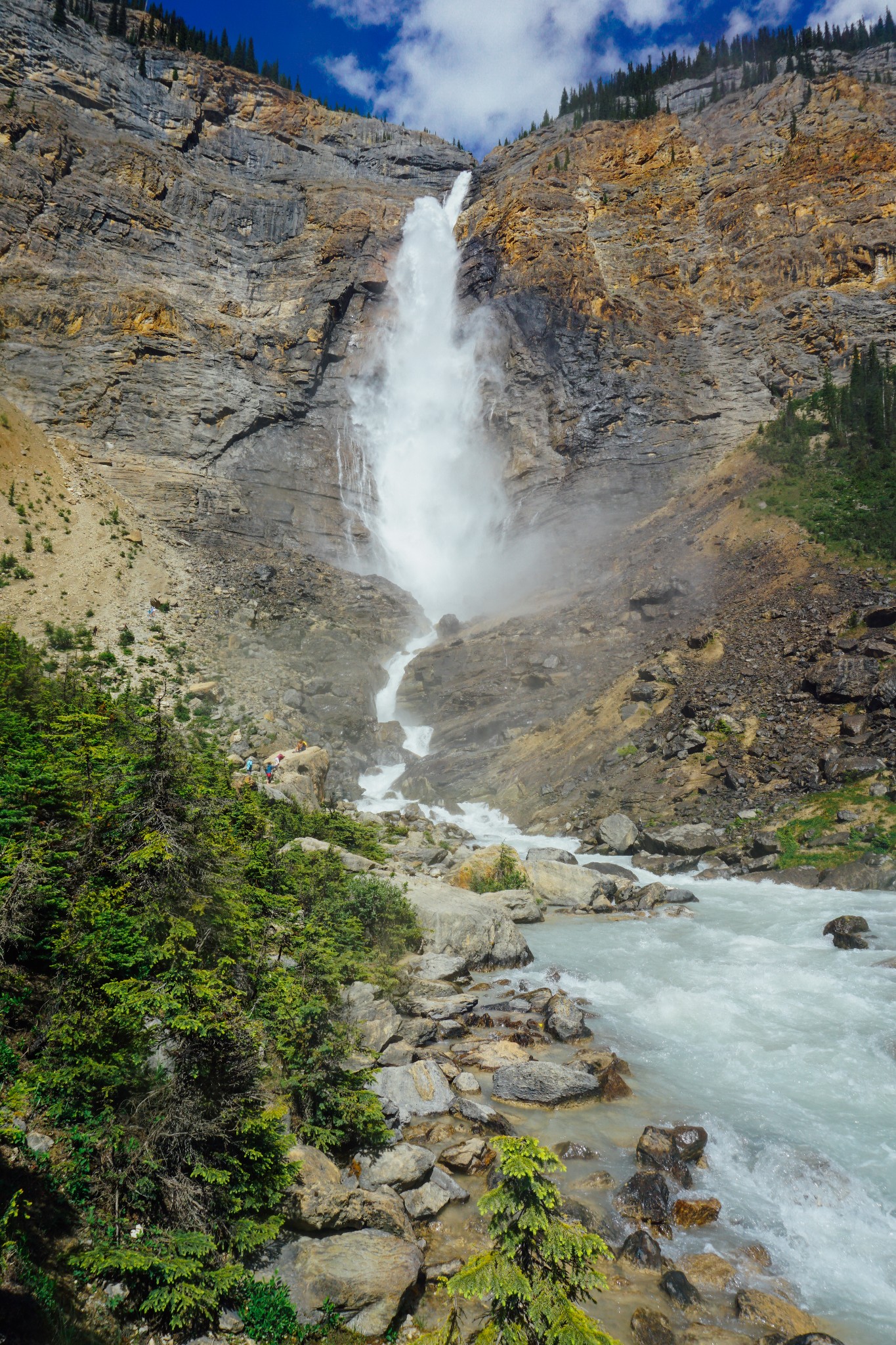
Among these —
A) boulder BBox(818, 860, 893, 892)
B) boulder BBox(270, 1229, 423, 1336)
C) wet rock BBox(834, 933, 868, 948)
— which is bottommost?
boulder BBox(818, 860, 893, 892)

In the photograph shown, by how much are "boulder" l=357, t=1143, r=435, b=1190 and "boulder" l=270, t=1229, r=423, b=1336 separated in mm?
986

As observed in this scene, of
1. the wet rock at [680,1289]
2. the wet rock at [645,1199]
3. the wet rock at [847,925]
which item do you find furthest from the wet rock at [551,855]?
the wet rock at [680,1289]

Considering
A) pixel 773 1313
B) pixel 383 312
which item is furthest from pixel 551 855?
pixel 383 312

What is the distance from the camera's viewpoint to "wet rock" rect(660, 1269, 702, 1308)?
18.1ft

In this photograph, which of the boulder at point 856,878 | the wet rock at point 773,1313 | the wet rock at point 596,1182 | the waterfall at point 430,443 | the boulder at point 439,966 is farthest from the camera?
the waterfall at point 430,443

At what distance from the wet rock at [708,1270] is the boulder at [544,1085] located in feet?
8.00

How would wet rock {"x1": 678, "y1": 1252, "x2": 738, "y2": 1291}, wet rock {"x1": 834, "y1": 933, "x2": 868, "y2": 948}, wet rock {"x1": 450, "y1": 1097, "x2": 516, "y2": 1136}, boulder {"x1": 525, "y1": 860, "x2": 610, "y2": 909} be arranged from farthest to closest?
1. boulder {"x1": 525, "y1": 860, "x2": 610, "y2": 909}
2. wet rock {"x1": 834, "y1": 933, "x2": 868, "y2": 948}
3. wet rock {"x1": 450, "y1": 1097, "x2": 516, "y2": 1136}
4. wet rock {"x1": 678, "y1": 1252, "x2": 738, "y2": 1291}

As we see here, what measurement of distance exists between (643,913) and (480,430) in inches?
1832

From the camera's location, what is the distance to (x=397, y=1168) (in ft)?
20.5

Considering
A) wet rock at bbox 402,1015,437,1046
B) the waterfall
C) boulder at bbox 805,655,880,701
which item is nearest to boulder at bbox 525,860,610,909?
wet rock at bbox 402,1015,437,1046

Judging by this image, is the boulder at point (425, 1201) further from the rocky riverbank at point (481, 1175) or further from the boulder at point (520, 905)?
the boulder at point (520, 905)

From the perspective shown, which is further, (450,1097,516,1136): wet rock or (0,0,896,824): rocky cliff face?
(0,0,896,824): rocky cliff face

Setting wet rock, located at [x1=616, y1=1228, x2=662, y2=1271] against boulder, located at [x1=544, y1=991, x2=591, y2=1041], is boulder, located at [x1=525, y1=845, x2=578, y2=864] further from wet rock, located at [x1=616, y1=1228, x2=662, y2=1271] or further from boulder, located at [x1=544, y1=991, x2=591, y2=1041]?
wet rock, located at [x1=616, y1=1228, x2=662, y2=1271]

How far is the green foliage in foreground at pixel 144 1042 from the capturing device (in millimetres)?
4023
